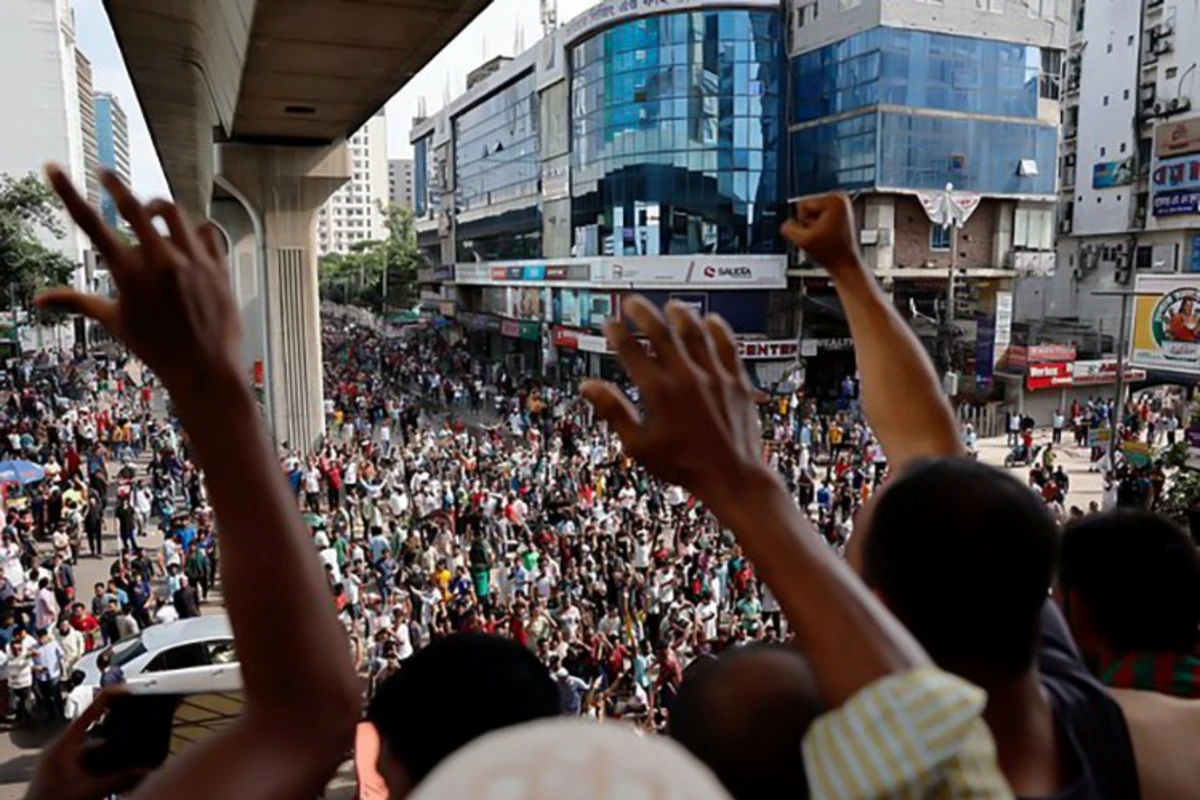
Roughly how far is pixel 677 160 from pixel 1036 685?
33754 mm

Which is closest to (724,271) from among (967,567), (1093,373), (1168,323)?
(1093,373)

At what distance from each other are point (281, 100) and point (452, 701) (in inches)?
463

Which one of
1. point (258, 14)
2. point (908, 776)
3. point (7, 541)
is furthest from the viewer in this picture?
point (7, 541)

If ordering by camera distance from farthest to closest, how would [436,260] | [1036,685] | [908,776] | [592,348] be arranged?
[436,260], [592,348], [1036,685], [908,776]

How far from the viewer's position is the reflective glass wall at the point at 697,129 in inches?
1308

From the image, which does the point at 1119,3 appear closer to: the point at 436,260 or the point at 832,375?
the point at 832,375

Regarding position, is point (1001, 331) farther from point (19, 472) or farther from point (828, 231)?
point (828, 231)

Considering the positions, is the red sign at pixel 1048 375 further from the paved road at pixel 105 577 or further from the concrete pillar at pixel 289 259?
the concrete pillar at pixel 289 259

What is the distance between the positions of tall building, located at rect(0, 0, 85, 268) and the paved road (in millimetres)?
51515

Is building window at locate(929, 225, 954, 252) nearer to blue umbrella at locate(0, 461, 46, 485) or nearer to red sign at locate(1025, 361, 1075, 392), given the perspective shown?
red sign at locate(1025, 361, 1075, 392)

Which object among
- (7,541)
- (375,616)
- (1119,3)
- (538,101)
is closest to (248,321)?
(538,101)

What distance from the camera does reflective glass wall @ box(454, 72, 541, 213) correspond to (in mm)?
43750

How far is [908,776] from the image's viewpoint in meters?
1.02

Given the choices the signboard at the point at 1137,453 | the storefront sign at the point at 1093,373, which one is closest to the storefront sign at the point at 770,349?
the storefront sign at the point at 1093,373
